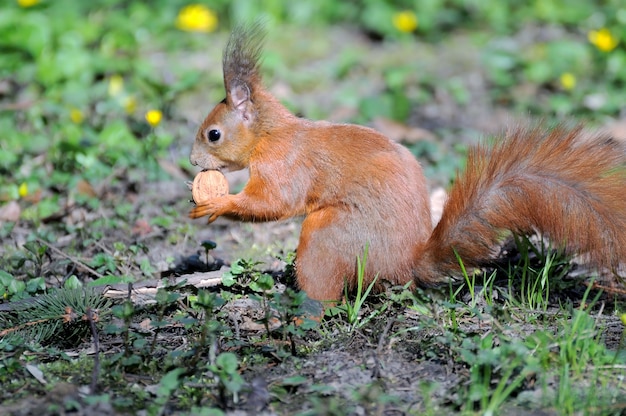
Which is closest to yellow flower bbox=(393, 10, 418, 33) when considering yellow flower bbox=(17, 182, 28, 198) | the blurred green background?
the blurred green background

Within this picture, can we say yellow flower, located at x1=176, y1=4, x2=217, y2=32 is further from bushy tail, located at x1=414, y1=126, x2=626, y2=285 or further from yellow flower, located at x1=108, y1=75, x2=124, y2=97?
bushy tail, located at x1=414, y1=126, x2=626, y2=285

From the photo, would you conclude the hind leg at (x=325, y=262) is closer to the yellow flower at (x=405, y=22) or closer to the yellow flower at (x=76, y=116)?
the yellow flower at (x=76, y=116)

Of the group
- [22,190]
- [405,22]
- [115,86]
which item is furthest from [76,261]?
[405,22]

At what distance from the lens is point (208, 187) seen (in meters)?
3.15

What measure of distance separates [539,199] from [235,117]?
48.3 inches

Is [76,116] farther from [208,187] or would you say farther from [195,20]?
[208,187]

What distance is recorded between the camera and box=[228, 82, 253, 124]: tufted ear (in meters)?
3.22

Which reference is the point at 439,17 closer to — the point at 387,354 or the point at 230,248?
the point at 230,248

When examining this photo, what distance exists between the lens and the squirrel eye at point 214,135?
3240 millimetres

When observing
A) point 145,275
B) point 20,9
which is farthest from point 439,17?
point 145,275

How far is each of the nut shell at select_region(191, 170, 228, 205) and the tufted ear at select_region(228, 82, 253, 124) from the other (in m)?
0.25

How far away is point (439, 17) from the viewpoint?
6.75 metres

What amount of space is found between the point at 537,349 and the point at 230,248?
1.72m

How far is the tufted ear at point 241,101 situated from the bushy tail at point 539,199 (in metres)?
0.88
